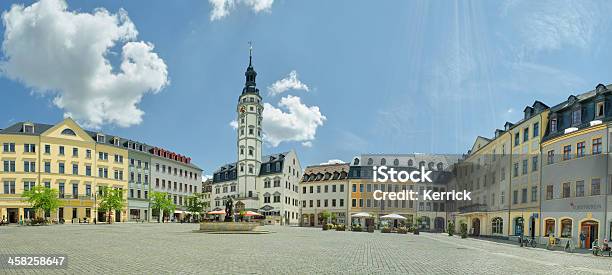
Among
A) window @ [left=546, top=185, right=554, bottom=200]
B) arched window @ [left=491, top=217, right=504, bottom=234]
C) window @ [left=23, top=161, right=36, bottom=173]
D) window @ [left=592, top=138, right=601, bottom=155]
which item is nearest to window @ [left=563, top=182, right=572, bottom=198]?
window @ [left=546, top=185, right=554, bottom=200]

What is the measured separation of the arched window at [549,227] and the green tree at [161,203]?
220ft

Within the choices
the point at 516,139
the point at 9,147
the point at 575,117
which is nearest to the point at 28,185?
the point at 9,147

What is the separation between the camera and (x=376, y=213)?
77.8 metres

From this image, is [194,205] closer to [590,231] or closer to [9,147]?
[9,147]

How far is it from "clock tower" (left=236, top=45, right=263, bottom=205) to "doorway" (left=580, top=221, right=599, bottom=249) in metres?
64.9

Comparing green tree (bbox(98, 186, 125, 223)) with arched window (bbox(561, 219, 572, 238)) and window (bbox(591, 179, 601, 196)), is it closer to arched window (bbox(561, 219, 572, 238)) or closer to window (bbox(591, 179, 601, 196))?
arched window (bbox(561, 219, 572, 238))

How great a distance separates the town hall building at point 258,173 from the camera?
8700 centimetres

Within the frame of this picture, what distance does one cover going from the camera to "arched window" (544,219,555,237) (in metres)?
37.0

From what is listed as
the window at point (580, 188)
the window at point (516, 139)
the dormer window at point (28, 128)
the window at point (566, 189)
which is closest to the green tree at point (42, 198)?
the dormer window at point (28, 128)

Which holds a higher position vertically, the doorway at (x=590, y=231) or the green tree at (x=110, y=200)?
the doorway at (x=590, y=231)

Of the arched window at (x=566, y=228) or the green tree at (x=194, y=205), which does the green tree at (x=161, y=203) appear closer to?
the green tree at (x=194, y=205)

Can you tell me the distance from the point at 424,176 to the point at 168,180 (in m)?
53.3

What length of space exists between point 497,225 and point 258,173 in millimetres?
52618

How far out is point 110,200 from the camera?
70.2 meters
